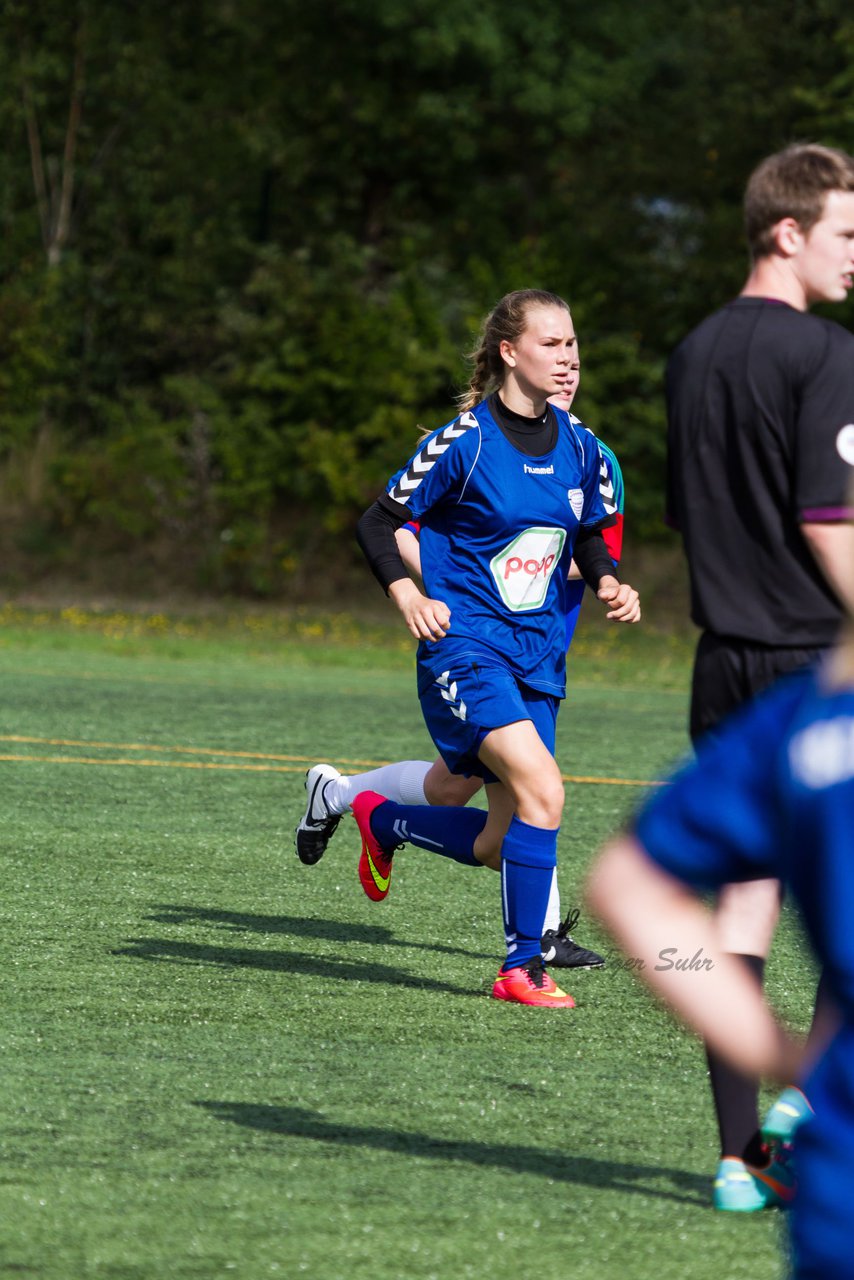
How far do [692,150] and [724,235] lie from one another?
1711 mm

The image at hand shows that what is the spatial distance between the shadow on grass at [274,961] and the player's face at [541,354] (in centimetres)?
170

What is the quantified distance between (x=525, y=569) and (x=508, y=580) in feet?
0.20

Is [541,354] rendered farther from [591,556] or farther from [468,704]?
[468,704]

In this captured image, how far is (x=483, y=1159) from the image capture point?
145 inches

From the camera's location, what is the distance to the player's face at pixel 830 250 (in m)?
3.22

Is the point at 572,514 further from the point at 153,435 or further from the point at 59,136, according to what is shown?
the point at 59,136

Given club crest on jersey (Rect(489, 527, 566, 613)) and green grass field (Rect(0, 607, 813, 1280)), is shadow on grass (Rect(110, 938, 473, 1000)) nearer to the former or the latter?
green grass field (Rect(0, 607, 813, 1280))

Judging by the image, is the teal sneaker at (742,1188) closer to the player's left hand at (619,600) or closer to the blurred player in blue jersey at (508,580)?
the blurred player in blue jersey at (508,580)

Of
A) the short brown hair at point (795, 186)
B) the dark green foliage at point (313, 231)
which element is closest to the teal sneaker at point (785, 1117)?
the short brown hair at point (795, 186)

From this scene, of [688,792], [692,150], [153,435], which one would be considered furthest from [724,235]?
[688,792]

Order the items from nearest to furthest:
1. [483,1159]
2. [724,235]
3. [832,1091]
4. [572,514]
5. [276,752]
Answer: [832,1091], [483,1159], [572,514], [276,752], [724,235]

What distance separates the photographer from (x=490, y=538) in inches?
210

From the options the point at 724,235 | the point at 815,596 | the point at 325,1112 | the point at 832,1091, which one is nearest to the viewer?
the point at 832,1091

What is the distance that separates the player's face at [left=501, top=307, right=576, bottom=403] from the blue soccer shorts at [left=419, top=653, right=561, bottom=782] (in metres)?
0.81
